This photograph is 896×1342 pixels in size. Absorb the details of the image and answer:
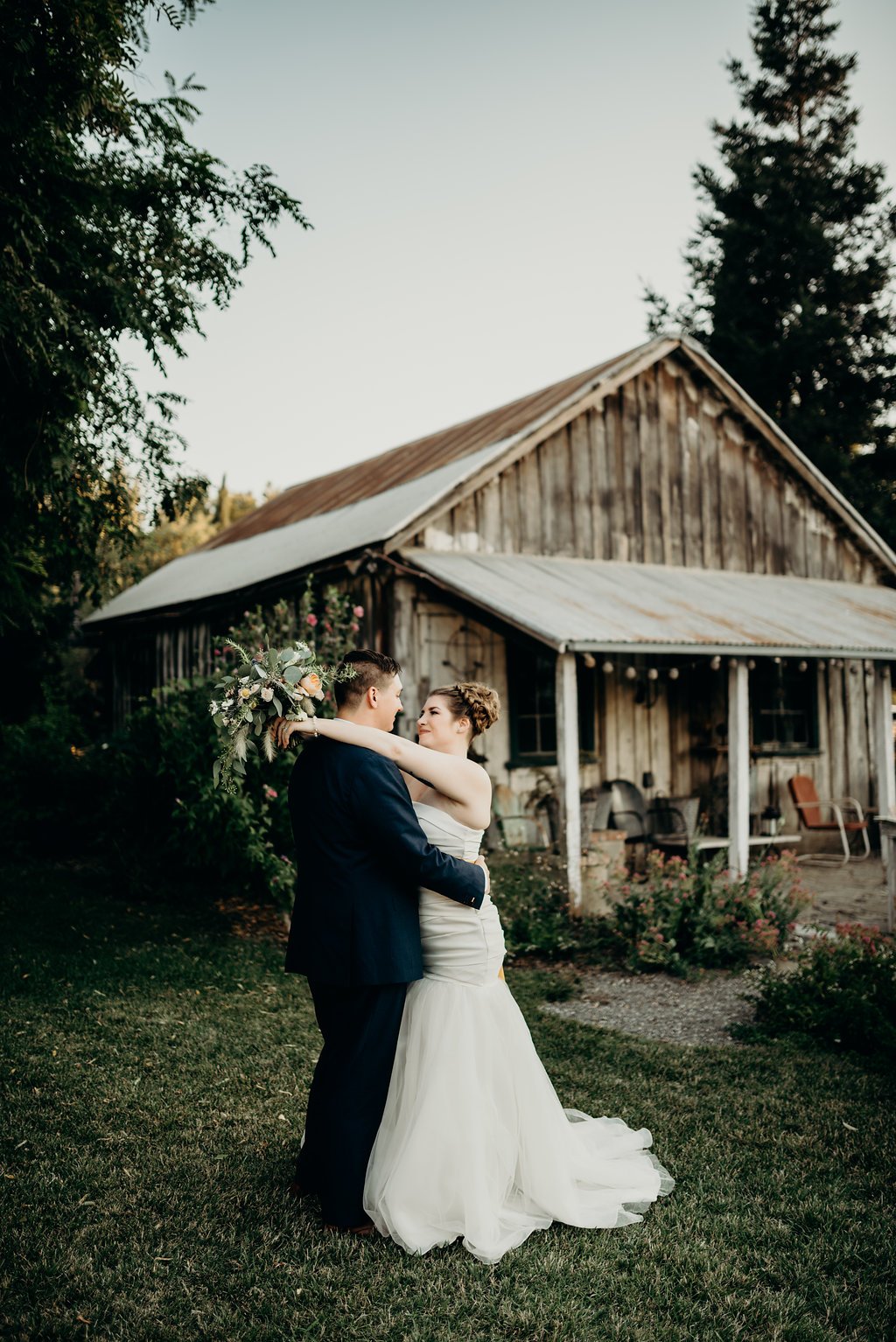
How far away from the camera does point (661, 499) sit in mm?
12734

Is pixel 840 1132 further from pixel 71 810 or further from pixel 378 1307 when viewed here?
pixel 71 810

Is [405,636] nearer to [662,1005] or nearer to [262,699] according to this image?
[662,1005]

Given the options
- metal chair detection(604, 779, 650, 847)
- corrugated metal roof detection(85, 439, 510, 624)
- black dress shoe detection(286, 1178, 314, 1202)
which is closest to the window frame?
metal chair detection(604, 779, 650, 847)

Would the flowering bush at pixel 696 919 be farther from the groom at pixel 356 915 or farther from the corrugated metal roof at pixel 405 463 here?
the corrugated metal roof at pixel 405 463

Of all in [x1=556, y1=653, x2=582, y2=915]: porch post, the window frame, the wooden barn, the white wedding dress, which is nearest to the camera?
the white wedding dress

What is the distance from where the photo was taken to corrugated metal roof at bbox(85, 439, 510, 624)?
10.6m

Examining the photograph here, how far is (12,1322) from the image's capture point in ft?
9.82

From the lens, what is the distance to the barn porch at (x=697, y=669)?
29.6 feet

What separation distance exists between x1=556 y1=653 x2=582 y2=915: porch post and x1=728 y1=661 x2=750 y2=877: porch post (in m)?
1.78

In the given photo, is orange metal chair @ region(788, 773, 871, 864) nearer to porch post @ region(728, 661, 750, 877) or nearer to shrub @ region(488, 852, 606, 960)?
porch post @ region(728, 661, 750, 877)

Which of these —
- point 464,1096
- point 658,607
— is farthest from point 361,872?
point 658,607

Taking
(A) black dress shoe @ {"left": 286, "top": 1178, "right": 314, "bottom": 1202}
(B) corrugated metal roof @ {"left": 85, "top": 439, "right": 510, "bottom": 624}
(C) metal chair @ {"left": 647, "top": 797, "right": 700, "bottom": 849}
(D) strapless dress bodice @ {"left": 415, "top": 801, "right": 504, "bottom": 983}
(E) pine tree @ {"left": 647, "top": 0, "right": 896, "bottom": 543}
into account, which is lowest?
(A) black dress shoe @ {"left": 286, "top": 1178, "right": 314, "bottom": 1202}

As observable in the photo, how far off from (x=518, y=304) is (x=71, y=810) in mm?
9361

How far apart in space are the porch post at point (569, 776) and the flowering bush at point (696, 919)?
496 millimetres
